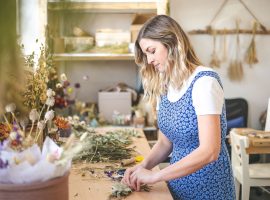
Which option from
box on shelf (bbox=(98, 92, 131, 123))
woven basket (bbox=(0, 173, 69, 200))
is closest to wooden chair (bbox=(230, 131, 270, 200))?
box on shelf (bbox=(98, 92, 131, 123))

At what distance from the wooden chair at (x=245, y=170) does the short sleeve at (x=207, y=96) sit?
147 centimetres

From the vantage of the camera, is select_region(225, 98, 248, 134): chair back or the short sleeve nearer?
the short sleeve

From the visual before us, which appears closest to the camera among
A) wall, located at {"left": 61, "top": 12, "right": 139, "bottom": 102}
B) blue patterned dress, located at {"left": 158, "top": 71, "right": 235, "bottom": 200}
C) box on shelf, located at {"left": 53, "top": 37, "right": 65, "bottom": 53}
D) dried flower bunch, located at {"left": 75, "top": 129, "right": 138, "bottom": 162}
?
box on shelf, located at {"left": 53, "top": 37, "right": 65, "bottom": 53}

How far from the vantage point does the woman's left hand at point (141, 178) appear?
1.52 meters

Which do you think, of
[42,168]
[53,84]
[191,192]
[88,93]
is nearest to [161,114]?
[191,192]

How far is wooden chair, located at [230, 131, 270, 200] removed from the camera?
3012mm

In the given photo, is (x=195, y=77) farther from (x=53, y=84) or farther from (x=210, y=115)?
(x=53, y=84)

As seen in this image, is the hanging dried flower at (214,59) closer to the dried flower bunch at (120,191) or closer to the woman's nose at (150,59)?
the woman's nose at (150,59)

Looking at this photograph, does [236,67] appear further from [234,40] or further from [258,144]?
[258,144]

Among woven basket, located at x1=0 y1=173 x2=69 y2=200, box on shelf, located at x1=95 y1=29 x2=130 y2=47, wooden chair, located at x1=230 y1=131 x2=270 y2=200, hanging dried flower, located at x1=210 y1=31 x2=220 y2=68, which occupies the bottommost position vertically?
wooden chair, located at x1=230 y1=131 x2=270 y2=200

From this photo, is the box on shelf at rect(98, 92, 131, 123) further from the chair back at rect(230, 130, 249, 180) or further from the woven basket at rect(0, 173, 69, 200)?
the woven basket at rect(0, 173, 69, 200)

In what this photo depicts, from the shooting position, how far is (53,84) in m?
2.31

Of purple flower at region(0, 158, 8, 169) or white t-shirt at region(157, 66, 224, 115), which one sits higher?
white t-shirt at region(157, 66, 224, 115)

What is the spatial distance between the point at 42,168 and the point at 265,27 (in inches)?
152
